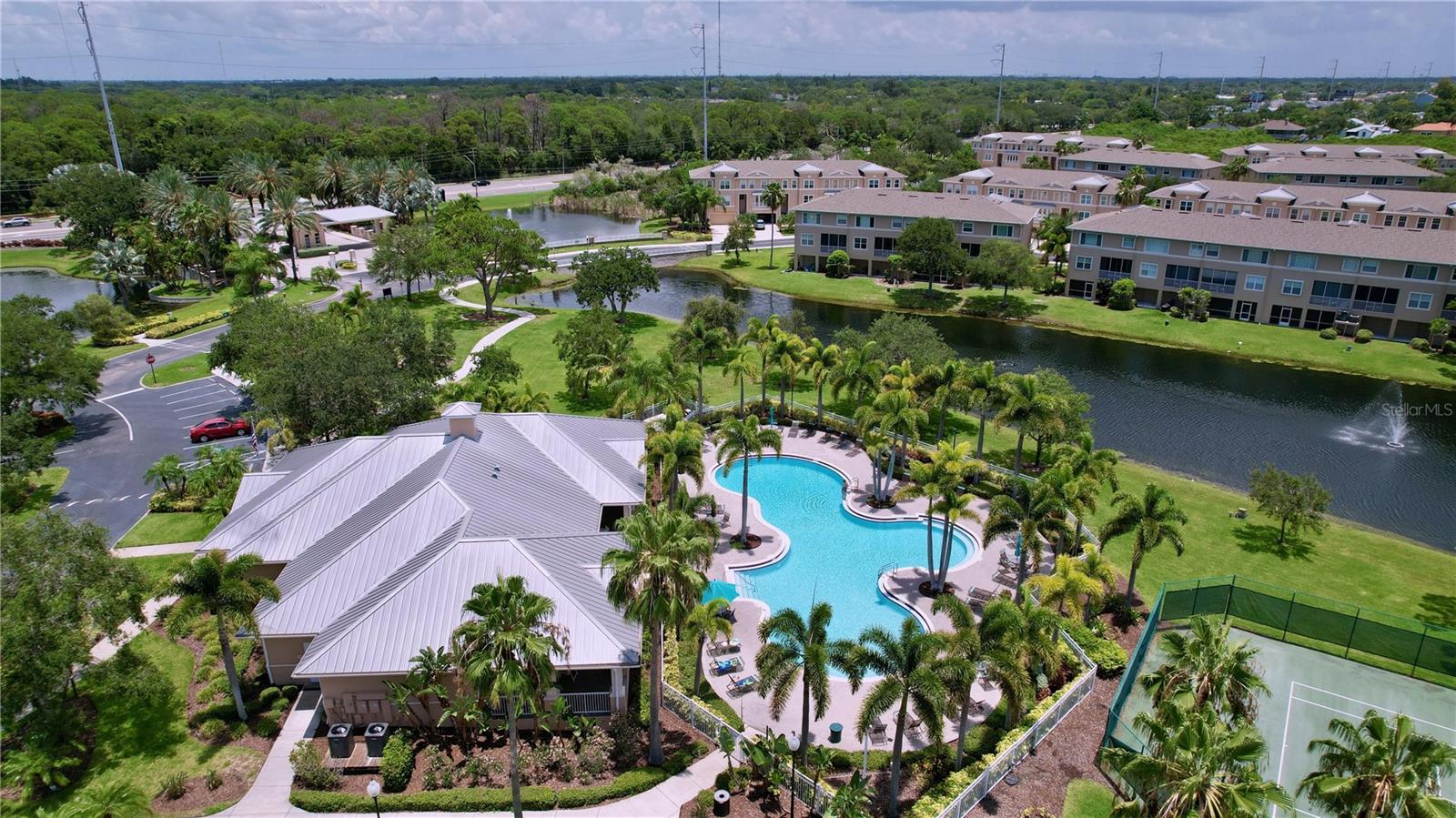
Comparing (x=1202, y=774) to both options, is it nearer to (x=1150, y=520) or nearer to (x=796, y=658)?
(x=796, y=658)

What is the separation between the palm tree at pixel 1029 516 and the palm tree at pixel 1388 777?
44.7ft

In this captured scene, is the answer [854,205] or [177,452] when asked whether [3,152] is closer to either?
[177,452]

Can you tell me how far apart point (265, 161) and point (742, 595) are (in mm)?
105773

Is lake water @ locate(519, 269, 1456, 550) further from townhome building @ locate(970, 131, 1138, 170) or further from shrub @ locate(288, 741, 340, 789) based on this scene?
townhome building @ locate(970, 131, 1138, 170)

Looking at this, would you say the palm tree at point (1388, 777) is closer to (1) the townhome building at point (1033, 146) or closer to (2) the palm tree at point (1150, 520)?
(2) the palm tree at point (1150, 520)

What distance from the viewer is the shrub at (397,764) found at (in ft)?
86.2

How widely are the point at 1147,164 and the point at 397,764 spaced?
135 metres

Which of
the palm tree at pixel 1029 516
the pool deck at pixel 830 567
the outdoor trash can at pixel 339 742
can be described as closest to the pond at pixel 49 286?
the pool deck at pixel 830 567

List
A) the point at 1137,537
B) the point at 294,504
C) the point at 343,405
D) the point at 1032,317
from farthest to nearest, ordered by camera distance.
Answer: the point at 1032,317 < the point at 343,405 < the point at 294,504 < the point at 1137,537

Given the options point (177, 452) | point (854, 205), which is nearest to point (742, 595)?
point (177, 452)

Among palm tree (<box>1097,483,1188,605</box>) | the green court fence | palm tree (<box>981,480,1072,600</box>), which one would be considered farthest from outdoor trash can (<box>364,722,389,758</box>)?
palm tree (<box>1097,483,1188,605</box>)

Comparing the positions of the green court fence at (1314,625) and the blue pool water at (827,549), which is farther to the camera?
the blue pool water at (827,549)

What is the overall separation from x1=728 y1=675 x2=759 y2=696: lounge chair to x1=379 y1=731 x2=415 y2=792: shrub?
11260mm

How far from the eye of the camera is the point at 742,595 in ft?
122
